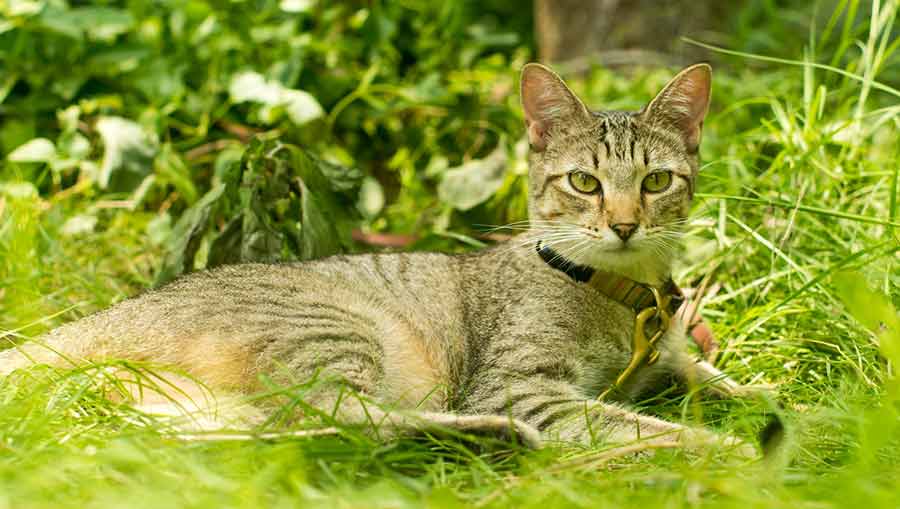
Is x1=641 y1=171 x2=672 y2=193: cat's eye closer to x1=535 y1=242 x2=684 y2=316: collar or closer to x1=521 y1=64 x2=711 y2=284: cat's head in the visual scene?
x1=521 y1=64 x2=711 y2=284: cat's head

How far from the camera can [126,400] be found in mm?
2891

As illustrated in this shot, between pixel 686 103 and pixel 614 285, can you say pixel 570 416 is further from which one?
pixel 686 103

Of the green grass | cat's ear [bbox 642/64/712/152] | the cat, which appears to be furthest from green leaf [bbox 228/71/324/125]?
cat's ear [bbox 642/64/712/152]

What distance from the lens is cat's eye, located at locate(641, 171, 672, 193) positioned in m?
3.42

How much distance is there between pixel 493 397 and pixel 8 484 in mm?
1656

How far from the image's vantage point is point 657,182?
3447 millimetres

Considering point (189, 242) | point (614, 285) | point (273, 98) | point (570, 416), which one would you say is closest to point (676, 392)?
point (614, 285)

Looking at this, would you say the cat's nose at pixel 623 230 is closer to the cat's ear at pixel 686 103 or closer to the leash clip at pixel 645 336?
the leash clip at pixel 645 336

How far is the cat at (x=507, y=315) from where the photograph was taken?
3014 mm

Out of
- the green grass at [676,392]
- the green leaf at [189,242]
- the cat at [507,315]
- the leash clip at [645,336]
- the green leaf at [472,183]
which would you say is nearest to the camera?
the green grass at [676,392]

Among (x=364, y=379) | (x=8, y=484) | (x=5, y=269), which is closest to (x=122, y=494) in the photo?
(x=8, y=484)

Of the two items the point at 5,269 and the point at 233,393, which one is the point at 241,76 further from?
the point at 233,393

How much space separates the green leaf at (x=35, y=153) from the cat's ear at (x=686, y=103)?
3.54 meters

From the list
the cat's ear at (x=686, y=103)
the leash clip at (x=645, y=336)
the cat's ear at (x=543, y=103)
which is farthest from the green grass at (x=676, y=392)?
the cat's ear at (x=543, y=103)
